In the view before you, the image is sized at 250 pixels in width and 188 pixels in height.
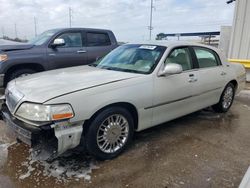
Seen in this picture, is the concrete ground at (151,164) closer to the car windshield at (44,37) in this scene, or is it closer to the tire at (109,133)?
the tire at (109,133)

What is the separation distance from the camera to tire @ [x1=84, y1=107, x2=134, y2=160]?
280cm

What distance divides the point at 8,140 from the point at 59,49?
3.41 m

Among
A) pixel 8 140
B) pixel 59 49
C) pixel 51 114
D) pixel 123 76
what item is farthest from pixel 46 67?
pixel 51 114

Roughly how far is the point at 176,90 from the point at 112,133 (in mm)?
1251

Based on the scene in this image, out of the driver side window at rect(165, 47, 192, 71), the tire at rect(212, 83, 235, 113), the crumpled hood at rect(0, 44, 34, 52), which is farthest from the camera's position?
the crumpled hood at rect(0, 44, 34, 52)

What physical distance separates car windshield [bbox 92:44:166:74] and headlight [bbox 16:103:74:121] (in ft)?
4.23

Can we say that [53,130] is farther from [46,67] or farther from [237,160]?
[46,67]

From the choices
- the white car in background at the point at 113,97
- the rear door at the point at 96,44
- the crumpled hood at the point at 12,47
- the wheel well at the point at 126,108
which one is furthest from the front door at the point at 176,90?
the crumpled hood at the point at 12,47

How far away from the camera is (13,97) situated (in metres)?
2.87

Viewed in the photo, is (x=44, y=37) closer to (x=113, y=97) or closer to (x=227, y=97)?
(x=113, y=97)

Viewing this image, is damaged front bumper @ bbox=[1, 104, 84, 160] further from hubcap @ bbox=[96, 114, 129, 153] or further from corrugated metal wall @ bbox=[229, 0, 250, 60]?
corrugated metal wall @ bbox=[229, 0, 250, 60]

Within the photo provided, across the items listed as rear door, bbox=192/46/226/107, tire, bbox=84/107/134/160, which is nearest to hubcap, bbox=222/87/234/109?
rear door, bbox=192/46/226/107

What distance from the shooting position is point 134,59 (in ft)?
12.4

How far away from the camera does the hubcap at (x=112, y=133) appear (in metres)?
2.96
